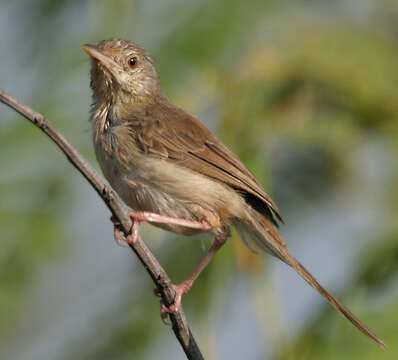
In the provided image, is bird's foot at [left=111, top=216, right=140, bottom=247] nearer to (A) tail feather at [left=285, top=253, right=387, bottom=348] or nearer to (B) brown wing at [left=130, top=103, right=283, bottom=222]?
(B) brown wing at [left=130, top=103, right=283, bottom=222]

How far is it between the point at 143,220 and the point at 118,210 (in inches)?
32.0

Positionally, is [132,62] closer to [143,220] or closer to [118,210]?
[143,220]

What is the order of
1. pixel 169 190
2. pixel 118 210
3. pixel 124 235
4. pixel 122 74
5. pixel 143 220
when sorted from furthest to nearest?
pixel 122 74 < pixel 169 190 < pixel 143 220 < pixel 124 235 < pixel 118 210

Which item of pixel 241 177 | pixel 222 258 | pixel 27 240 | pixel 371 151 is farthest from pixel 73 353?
pixel 371 151

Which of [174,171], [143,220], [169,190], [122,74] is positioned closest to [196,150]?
[174,171]

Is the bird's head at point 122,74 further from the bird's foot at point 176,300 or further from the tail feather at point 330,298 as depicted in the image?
the tail feather at point 330,298

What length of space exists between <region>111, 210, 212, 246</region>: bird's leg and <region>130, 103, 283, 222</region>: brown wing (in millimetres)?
278

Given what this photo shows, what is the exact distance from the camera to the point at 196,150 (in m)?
3.92

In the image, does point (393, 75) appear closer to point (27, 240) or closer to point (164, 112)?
point (164, 112)

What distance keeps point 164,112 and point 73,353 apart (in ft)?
4.84

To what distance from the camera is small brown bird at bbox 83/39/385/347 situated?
12.1 ft

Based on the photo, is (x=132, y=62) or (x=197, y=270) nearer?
(x=197, y=270)

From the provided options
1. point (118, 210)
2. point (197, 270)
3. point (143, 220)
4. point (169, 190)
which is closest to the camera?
point (118, 210)

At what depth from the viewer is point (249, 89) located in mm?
3547
